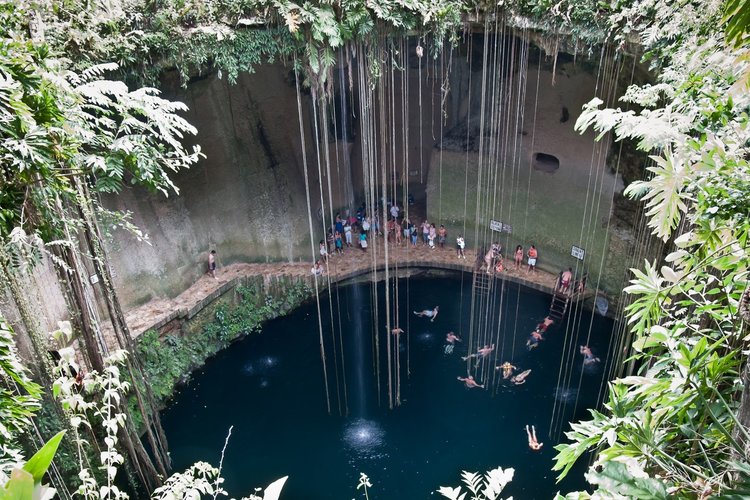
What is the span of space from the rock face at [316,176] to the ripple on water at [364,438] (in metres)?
2.71

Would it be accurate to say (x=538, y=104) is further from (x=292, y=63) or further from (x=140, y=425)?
(x=140, y=425)

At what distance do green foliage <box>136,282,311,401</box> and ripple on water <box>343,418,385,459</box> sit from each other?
7.91 feet

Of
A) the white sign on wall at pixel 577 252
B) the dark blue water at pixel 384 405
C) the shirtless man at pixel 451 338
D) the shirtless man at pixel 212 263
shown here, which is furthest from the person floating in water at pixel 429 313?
the shirtless man at pixel 212 263

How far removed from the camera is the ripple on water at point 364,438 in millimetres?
6598

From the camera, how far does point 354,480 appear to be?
20.6ft

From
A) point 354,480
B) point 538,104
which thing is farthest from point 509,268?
point 354,480

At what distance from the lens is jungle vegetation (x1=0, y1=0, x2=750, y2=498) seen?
2.10m

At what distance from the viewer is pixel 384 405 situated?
7.30 metres

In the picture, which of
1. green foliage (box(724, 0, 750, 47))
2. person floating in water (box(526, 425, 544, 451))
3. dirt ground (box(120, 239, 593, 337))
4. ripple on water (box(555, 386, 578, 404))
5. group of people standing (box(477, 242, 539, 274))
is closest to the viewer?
green foliage (box(724, 0, 750, 47))

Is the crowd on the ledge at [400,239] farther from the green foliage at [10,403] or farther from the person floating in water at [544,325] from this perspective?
the green foliage at [10,403]

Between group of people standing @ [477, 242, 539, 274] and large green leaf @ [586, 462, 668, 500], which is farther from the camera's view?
group of people standing @ [477, 242, 539, 274]

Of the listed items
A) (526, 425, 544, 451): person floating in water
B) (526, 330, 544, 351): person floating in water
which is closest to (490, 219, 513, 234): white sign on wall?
(526, 330, 544, 351): person floating in water

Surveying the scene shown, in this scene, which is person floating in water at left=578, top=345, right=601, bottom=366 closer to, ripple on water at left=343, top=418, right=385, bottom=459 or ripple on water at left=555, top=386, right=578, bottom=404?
ripple on water at left=555, top=386, right=578, bottom=404

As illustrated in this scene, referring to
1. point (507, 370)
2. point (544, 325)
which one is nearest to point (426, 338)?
point (507, 370)
